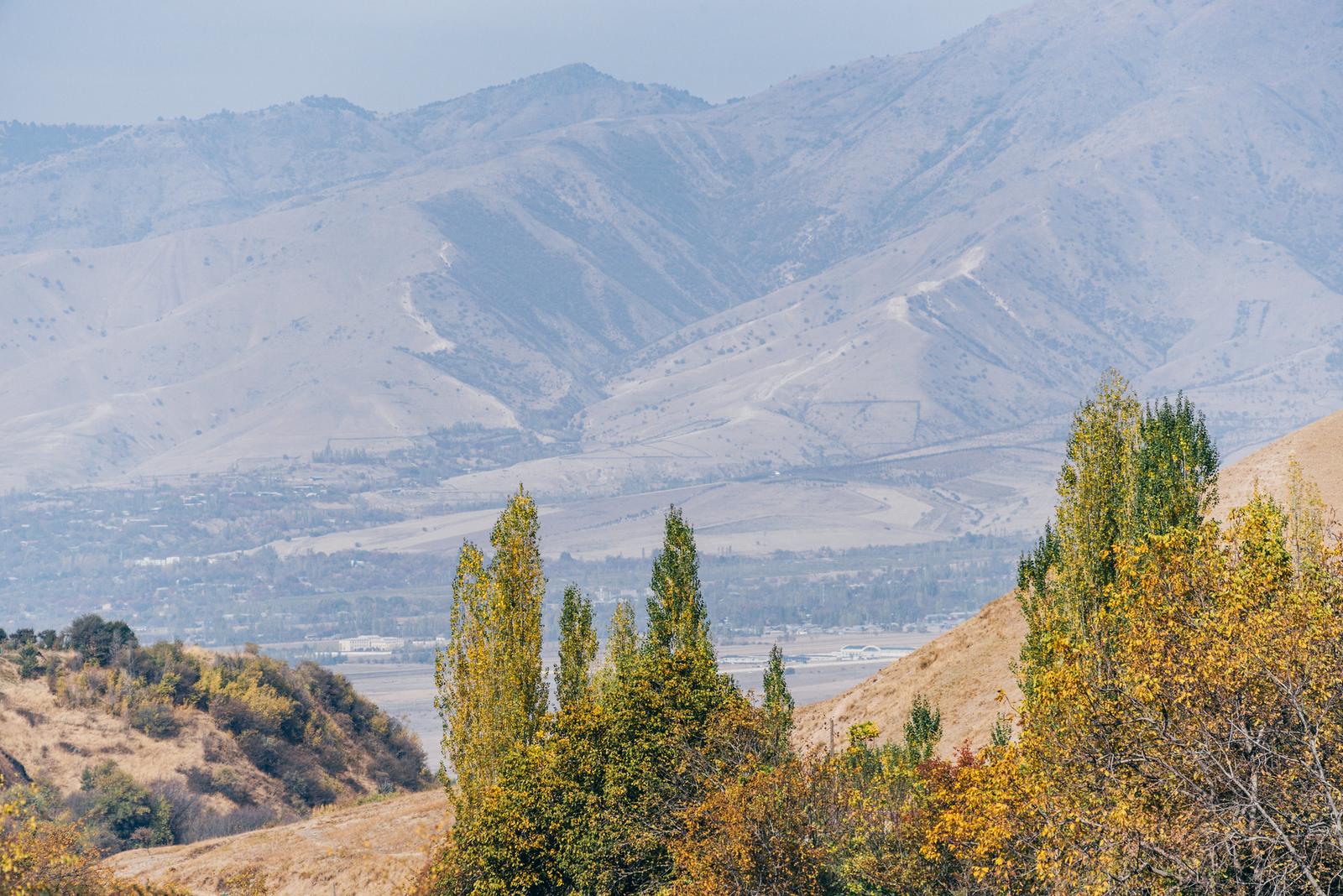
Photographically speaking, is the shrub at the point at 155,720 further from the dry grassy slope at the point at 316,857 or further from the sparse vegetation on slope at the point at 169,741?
the dry grassy slope at the point at 316,857

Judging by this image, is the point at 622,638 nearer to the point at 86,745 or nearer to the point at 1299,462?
the point at 1299,462

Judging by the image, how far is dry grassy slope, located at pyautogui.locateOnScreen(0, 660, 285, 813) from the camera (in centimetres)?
8656

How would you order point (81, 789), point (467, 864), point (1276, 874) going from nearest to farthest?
point (1276, 874) → point (467, 864) → point (81, 789)

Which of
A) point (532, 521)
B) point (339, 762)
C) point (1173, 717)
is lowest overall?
point (339, 762)

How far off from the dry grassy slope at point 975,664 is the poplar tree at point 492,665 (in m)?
23.0

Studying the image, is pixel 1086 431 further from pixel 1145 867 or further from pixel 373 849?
pixel 373 849

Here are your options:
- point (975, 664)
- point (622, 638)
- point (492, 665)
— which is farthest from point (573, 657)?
point (975, 664)

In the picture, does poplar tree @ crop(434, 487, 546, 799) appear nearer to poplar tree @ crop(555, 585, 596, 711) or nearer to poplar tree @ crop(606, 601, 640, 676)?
poplar tree @ crop(555, 585, 596, 711)

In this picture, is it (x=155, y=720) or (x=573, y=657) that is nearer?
(x=573, y=657)

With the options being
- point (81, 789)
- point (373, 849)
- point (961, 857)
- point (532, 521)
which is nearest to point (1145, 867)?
point (961, 857)

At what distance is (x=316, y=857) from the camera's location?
67.6m

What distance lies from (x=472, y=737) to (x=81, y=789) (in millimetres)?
39851

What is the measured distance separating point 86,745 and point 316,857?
28.1 metres

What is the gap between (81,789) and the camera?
84625 millimetres
